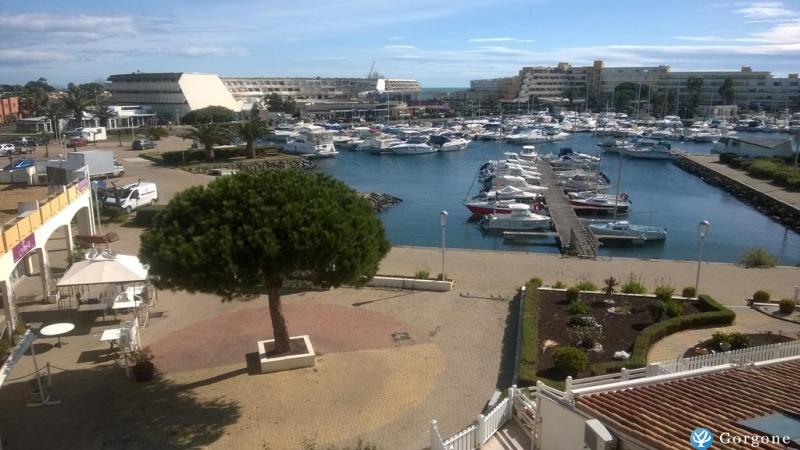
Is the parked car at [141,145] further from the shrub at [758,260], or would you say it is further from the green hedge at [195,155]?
the shrub at [758,260]

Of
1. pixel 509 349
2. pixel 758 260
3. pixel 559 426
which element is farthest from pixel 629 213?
pixel 559 426

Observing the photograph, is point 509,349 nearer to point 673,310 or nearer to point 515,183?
point 673,310

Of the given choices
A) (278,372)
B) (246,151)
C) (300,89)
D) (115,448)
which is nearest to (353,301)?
(278,372)

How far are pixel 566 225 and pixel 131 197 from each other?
24.5 meters

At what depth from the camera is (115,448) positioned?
10.4 metres

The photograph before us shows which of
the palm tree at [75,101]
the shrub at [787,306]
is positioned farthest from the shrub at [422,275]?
the palm tree at [75,101]

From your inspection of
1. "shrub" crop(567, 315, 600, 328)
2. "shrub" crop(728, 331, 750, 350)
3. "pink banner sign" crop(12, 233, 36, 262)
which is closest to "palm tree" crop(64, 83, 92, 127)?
"pink banner sign" crop(12, 233, 36, 262)

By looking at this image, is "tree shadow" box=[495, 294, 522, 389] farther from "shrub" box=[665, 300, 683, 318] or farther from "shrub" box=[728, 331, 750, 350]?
"shrub" box=[728, 331, 750, 350]

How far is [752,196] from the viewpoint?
4597cm

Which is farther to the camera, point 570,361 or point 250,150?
point 250,150

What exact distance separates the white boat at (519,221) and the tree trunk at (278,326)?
2384 cm

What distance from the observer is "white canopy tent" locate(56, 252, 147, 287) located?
15023 millimetres

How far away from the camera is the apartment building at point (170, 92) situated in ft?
330

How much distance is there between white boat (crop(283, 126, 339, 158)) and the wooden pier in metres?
29.6
